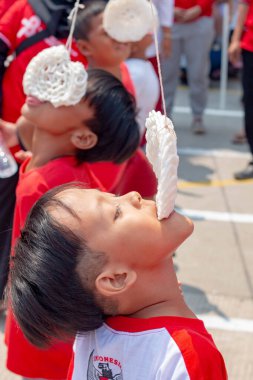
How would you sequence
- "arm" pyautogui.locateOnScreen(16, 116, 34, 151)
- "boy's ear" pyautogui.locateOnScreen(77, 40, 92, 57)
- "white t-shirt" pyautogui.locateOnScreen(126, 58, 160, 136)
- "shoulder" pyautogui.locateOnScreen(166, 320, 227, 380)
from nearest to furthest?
"shoulder" pyautogui.locateOnScreen(166, 320, 227, 380), "arm" pyautogui.locateOnScreen(16, 116, 34, 151), "boy's ear" pyautogui.locateOnScreen(77, 40, 92, 57), "white t-shirt" pyautogui.locateOnScreen(126, 58, 160, 136)

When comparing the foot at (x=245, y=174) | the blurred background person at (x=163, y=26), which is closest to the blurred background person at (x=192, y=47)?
the blurred background person at (x=163, y=26)

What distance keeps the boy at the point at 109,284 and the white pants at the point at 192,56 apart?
443 cm

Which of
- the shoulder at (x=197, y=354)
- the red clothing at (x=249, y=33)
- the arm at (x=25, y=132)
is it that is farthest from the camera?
the red clothing at (x=249, y=33)

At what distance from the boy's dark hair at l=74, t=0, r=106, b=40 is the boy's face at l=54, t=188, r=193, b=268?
1823 mm

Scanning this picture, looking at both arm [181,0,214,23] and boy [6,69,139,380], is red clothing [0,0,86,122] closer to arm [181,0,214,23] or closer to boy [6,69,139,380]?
boy [6,69,139,380]

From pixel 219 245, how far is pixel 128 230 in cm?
272

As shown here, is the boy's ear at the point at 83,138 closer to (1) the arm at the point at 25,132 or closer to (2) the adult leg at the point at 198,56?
(1) the arm at the point at 25,132

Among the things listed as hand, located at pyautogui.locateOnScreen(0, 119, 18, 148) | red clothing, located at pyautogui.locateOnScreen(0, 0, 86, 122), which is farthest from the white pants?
hand, located at pyautogui.locateOnScreen(0, 119, 18, 148)

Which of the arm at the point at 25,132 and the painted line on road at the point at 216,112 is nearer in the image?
the arm at the point at 25,132

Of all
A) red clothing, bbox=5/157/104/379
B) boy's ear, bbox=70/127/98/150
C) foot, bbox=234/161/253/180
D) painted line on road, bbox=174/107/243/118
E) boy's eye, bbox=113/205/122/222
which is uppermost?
boy's eye, bbox=113/205/122/222

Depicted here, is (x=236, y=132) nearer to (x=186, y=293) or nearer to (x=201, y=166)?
(x=201, y=166)

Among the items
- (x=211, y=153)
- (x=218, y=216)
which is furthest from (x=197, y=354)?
(x=211, y=153)

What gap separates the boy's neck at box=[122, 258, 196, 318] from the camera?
155 centimetres

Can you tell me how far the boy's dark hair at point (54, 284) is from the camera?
1510mm
